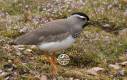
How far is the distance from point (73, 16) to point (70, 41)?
1029mm

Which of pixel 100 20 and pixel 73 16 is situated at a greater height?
pixel 73 16

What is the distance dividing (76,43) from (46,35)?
2623 millimetres

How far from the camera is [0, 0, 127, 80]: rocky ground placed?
1316cm

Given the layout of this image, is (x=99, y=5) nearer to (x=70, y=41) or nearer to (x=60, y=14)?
(x=60, y=14)

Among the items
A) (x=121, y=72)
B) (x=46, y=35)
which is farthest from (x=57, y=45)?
(x=121, y=72)

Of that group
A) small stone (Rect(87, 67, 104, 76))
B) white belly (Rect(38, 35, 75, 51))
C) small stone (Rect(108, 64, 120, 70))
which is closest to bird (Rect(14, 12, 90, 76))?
white belly (Rect(38, 35, 75, 51))

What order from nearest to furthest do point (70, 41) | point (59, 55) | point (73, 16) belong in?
point (70, 41)
point (73, 16)
point (59, 55)

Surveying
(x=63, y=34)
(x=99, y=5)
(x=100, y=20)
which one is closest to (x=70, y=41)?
(x=63, y=34)

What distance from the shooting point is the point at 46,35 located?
12.6 meters

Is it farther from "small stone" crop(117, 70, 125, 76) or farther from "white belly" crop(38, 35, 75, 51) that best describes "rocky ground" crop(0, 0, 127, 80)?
"white belly" crop(38, 35, 75, 51)

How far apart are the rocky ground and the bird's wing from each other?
31.1 inches

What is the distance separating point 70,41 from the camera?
40.8 ft

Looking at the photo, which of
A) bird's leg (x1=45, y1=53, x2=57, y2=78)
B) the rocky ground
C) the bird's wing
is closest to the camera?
the bird's wing

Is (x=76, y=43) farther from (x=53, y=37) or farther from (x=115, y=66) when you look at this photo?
(x=53, y=37)
